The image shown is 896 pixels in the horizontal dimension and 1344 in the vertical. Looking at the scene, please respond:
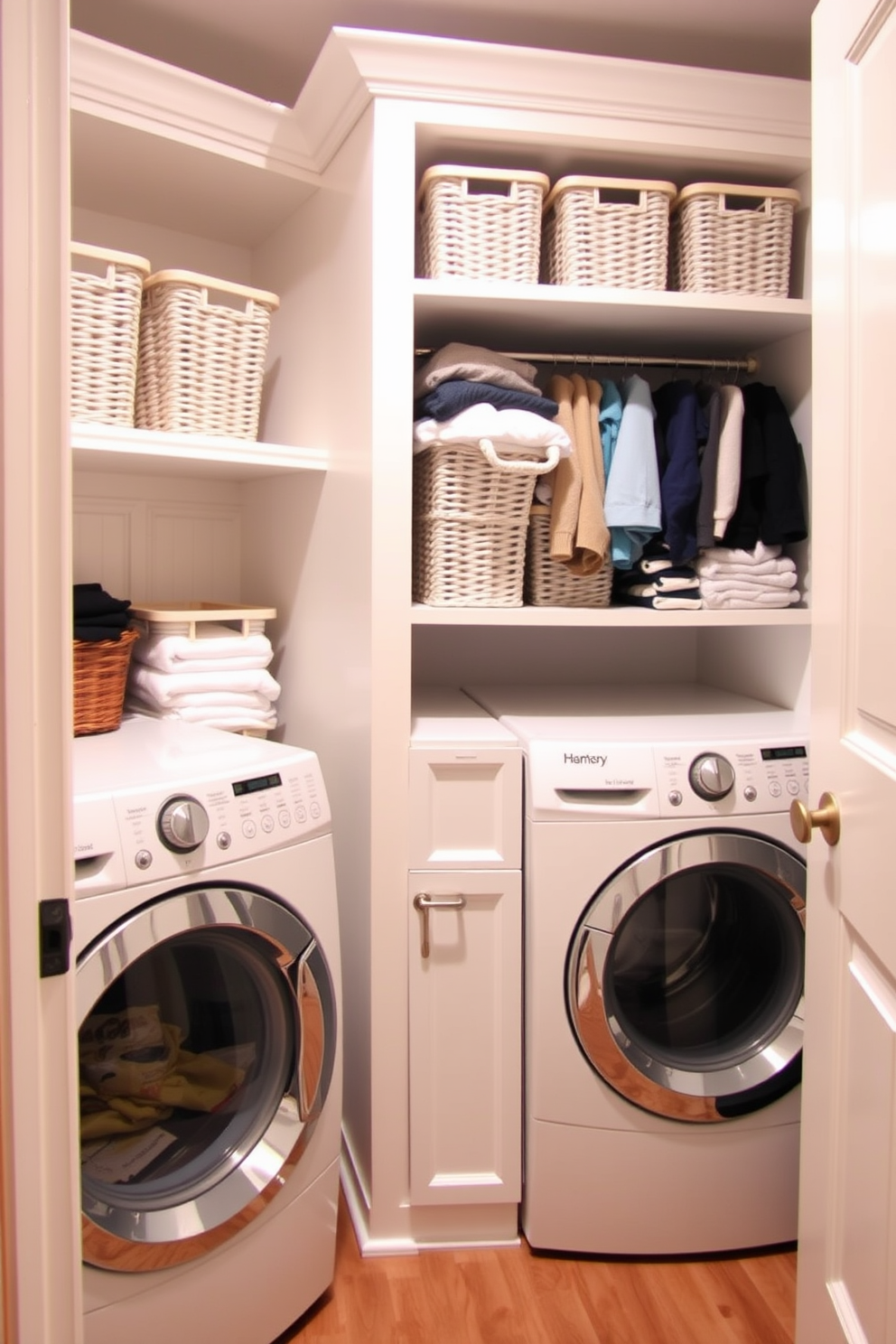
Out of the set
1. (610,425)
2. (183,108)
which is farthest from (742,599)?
(183,108)

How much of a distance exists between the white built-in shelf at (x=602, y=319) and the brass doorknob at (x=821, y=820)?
1.00 meters

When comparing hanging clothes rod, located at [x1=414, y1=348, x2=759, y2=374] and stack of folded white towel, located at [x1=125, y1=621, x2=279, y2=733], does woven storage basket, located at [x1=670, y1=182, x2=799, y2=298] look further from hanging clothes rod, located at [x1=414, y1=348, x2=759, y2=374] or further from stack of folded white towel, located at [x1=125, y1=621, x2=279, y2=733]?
stack of folded white towel, located at [x1=125, y1=621, x2=279, y2=733]

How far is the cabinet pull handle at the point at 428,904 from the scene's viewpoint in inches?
64.6

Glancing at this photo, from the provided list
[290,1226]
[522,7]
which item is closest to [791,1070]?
[290,1226]

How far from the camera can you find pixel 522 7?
5.57ft

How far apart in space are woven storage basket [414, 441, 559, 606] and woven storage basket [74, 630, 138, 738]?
0.59m

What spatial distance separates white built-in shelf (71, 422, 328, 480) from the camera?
1637mm

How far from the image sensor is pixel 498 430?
160cm

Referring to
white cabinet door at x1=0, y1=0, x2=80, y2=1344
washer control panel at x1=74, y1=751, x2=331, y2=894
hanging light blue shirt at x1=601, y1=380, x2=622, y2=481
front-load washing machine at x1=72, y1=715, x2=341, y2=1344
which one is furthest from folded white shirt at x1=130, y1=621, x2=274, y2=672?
white cabinet door at x1=0, y1=0, x2=80, y2=1344

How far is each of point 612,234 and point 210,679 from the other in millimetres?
1124

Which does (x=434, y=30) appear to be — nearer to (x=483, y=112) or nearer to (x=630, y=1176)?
(x=483, y=112)

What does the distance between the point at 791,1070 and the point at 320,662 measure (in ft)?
3.82

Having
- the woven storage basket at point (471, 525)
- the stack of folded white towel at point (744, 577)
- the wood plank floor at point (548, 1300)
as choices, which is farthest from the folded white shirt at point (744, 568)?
the wood plank floor at point (548, 1300)

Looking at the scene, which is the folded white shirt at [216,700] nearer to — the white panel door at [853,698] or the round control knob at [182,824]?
the round control knob at [182,824]
